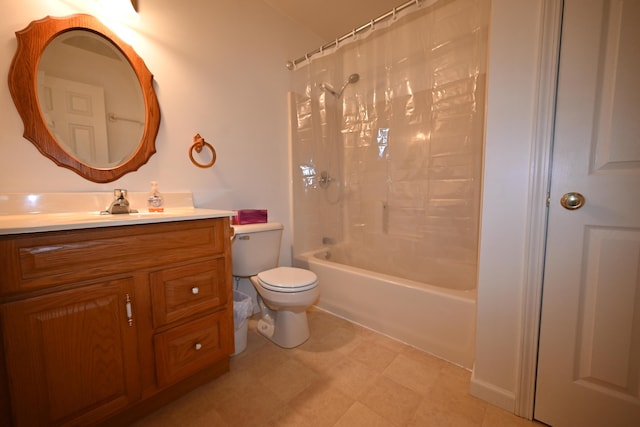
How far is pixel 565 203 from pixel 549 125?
0.30 metres

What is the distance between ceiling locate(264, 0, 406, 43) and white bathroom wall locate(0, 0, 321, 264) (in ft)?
0.27

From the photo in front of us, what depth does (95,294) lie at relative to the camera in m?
0.85

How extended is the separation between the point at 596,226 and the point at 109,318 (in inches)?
69.8

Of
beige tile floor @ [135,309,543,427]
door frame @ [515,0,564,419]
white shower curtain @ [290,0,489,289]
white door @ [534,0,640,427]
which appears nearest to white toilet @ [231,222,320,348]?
beige tile floor @ [135,309,543,427]

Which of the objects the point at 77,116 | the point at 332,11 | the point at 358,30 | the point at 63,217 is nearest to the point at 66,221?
the point at 63,217

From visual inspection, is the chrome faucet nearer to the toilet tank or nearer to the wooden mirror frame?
the wooden mirror frame

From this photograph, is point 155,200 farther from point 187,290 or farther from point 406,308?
point 406,308

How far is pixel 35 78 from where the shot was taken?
1059 mm

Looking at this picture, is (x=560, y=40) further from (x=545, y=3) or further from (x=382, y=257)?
(x=382, y=257)

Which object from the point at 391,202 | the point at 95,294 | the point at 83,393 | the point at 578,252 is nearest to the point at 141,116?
the point at 95,294

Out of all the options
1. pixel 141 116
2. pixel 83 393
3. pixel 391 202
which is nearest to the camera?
pixel 83 393

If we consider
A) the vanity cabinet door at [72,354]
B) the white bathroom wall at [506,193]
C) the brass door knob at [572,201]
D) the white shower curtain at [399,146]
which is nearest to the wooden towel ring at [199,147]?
the white shower curtain at [399,146]

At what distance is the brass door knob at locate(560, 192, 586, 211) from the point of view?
0.90 m

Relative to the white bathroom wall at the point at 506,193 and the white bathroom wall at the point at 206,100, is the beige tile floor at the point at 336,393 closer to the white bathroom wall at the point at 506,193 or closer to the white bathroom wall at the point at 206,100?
the white bathroom wall at the point at 506,193
